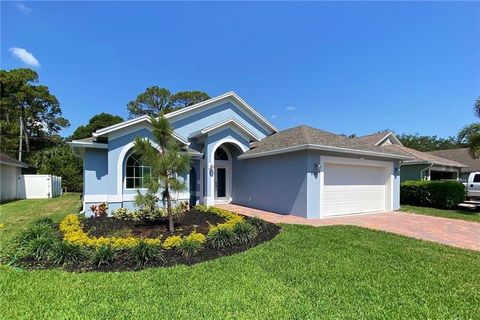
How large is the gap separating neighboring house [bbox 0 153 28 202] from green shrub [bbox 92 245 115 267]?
1943cm

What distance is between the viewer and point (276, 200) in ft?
48.4

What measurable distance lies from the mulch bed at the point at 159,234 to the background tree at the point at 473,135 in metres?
14.5

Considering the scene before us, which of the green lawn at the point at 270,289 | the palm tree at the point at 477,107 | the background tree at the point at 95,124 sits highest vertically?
the background tree at the point at 95,124

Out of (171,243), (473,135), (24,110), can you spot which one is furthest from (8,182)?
(473,135)

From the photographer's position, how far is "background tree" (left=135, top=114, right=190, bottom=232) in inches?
347

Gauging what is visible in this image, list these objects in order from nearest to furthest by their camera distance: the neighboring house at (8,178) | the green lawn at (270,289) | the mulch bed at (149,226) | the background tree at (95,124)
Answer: the green lawn at (270,289)
the mulch bed at (149,226)
the neighboring house at (8,178)
the background tree at (95,124)

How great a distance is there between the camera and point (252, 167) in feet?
55.0

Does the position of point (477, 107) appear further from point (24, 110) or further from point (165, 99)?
point (24, 110)

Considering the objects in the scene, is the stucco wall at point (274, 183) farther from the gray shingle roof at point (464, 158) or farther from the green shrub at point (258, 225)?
the gray shingle roof at point (464, 158)

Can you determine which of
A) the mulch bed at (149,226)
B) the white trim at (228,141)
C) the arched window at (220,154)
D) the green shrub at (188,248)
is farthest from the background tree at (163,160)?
the arched window at (220,154)

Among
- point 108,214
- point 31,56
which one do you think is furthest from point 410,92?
point 31,56

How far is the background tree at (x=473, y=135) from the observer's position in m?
16.0

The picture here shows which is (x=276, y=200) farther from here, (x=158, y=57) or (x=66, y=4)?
(x=158, y=57)

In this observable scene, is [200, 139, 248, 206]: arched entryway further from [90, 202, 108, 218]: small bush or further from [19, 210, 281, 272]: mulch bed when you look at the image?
[90, 202, 108, 218]: small bush
